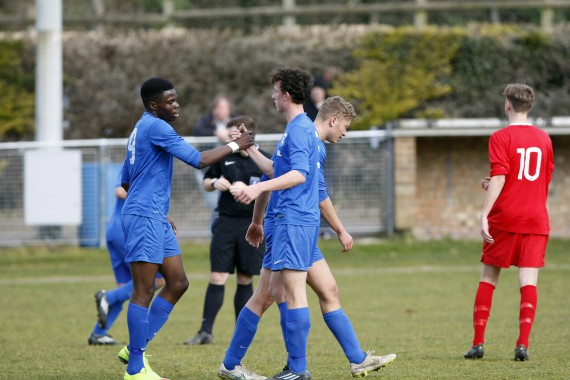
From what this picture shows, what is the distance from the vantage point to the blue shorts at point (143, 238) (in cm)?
708

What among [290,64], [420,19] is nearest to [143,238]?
[290,64]

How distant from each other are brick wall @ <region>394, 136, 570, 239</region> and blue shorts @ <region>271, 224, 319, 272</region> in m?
12.6

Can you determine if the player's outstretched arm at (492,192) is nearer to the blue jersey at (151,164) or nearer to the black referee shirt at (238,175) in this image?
the blue jersey at (151,164)

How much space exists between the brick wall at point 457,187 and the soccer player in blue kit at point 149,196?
12.6 metres

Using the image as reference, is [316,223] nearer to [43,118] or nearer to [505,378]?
[505,378]

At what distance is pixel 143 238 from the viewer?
7.08 meters

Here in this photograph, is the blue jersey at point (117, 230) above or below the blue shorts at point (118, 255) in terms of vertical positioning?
above

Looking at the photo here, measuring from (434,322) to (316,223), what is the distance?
472 centimetres

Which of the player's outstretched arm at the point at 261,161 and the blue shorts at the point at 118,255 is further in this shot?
the blue shorts at the point at 118,255

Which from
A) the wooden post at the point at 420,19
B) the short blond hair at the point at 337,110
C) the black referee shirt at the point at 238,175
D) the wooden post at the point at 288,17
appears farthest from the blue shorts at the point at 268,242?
the wooden post at the point at 288,17

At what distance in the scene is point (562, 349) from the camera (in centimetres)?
863

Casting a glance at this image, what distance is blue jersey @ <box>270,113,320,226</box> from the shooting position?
6.94 m

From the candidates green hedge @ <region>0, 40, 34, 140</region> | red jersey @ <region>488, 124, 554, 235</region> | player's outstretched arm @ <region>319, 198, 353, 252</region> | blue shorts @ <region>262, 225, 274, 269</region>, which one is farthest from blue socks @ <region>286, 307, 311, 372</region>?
green hedge @ <region>0, 40, 34, 140</region>

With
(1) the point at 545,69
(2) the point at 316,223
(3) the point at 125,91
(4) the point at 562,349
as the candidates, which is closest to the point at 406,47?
(1) the point at 545,69
